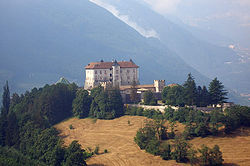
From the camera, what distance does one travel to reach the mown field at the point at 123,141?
62.0 metres

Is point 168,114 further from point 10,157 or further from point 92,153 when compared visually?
point 10,157

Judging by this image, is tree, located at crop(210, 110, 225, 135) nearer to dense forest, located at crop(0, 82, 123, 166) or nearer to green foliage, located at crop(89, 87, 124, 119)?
dense forest, located at crop(0, 82, 123, 166)

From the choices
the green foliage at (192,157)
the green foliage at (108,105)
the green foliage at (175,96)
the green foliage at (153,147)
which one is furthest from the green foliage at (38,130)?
the green foliage at (175,96)

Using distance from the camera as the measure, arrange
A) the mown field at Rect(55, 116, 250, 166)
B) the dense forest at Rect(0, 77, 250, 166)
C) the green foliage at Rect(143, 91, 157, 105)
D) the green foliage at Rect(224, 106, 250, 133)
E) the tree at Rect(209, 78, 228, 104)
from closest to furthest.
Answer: the mown field at Rect(55, 116, 250, 166) → the dense forest at Rect(0, 77, 250, 166) → the green foliage at Rect(224, 106, 250, 133) → the tree at Rect(209, 78, 228, 104) → the green foliage at Rect(143, 91, 157, 105)

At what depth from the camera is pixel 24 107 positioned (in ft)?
322

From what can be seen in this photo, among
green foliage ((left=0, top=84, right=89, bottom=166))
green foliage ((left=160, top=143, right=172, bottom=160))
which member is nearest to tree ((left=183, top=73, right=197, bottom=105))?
green foliage ((left=160, top=143, right=172, bottom=160))

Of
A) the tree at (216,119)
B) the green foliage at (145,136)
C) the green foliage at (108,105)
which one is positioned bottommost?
the green foliage at (145,136)

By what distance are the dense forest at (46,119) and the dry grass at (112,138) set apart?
109 inches

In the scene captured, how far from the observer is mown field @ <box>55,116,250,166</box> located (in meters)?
62.0

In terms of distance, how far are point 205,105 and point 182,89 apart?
719cm

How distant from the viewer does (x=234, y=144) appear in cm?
6394

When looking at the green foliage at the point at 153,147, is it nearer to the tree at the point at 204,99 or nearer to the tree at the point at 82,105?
the tree at the point at 204,99

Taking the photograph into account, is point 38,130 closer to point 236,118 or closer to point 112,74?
point 112,74

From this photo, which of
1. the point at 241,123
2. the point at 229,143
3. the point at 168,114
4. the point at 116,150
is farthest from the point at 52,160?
the point at 241,123
